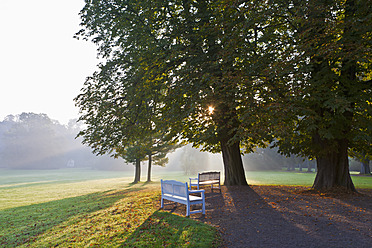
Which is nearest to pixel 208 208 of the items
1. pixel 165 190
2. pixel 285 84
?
pixel 165 190

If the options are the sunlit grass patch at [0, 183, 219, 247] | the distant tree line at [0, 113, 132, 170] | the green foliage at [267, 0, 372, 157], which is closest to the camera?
the sunlit grass patch at [0, 183, 219, 247]

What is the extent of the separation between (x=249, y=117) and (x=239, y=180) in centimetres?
535

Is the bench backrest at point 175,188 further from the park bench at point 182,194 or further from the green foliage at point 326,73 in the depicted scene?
the green foliage at point 326,73

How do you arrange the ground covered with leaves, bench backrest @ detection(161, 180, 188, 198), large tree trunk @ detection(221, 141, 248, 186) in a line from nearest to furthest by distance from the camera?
the ground covered with leaves < bench backrest @ detection(161, 180, 188, 198) < large tree trunk @ detection(221, 141, 248, 186)

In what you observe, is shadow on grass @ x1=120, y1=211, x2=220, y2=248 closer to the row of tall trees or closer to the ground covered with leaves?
the ground covered with leaves

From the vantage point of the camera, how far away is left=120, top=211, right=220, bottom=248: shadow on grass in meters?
5.86

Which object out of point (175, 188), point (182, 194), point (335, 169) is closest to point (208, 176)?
point (175, 188)

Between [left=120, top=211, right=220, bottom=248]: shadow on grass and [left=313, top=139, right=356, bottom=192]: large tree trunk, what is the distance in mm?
7809

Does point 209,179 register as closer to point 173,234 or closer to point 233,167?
point 233,167

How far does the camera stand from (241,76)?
10.6 meters

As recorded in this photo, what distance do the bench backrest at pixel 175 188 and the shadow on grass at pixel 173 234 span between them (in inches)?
32.3

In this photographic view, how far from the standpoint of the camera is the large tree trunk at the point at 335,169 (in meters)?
12.1

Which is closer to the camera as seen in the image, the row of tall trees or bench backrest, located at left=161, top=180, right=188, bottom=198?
bench backrest, located at left=161, top=180, right=188, bottom=198

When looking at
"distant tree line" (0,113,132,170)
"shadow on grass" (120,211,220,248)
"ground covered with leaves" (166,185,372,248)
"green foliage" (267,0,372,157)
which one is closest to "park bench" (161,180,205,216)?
"ground covered with leaves" (166,185,372,248)
